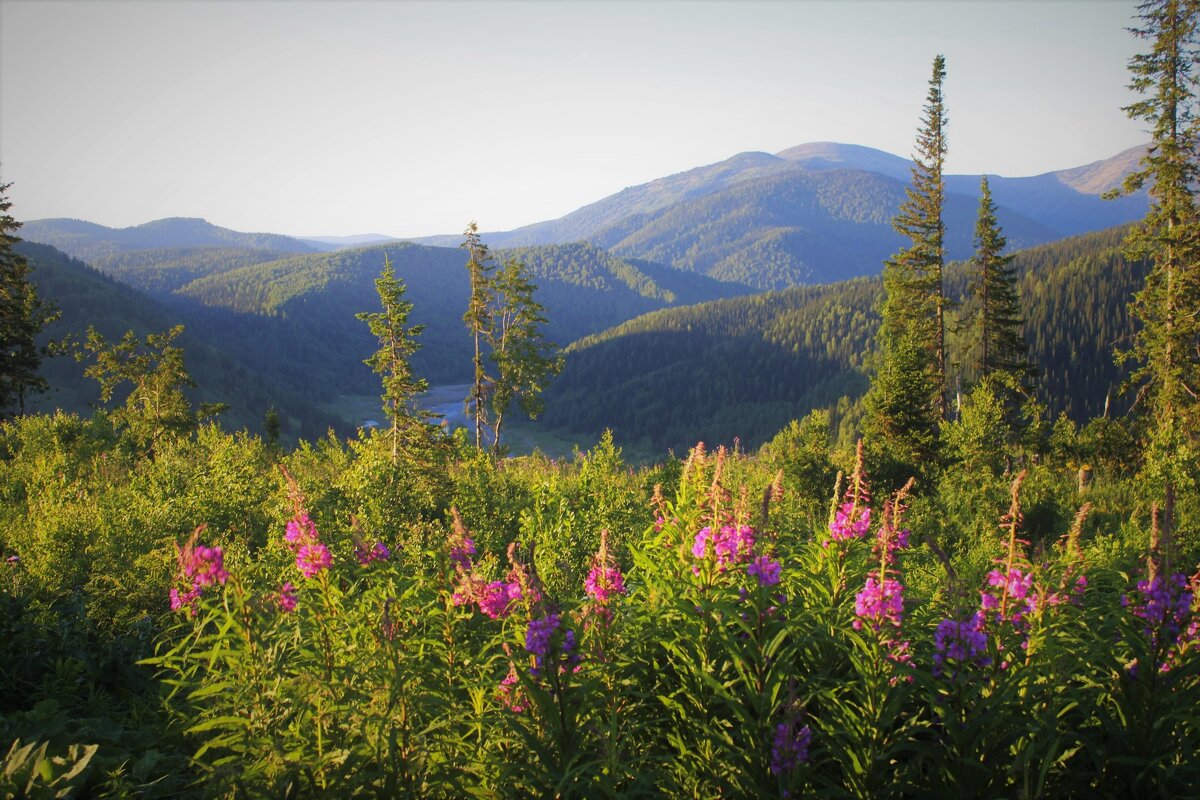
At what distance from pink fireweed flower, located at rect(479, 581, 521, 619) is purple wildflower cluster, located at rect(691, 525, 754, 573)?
99 centimetres

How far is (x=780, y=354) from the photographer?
13262cm

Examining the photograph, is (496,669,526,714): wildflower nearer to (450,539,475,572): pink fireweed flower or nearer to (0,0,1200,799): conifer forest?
(0,0,1200,799): conifer forest

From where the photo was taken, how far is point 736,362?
13475cm

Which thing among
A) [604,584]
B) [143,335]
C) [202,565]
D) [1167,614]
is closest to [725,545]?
[604,584]

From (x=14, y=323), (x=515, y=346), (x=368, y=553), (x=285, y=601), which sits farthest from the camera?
(x=515, y=346)

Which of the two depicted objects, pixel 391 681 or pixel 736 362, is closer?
pixel 391 681

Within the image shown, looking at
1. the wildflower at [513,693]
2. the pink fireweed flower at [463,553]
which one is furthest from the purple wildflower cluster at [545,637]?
the pink fireweed flower at [463,553]

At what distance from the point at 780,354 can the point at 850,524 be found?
135m

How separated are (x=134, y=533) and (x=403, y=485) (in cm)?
321

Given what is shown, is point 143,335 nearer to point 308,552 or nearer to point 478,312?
point 478,312

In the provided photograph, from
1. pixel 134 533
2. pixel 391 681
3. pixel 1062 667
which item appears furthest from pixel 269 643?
pixel 134 533

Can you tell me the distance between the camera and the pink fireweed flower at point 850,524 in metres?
3.17

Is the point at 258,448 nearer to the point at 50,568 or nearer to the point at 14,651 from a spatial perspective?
the point at 50,568

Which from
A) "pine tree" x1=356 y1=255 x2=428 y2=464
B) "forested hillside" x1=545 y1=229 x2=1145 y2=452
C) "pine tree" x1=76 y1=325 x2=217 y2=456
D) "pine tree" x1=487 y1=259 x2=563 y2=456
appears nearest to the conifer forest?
"pine tree" x1=356 y1=255 x2=428 y2=464
